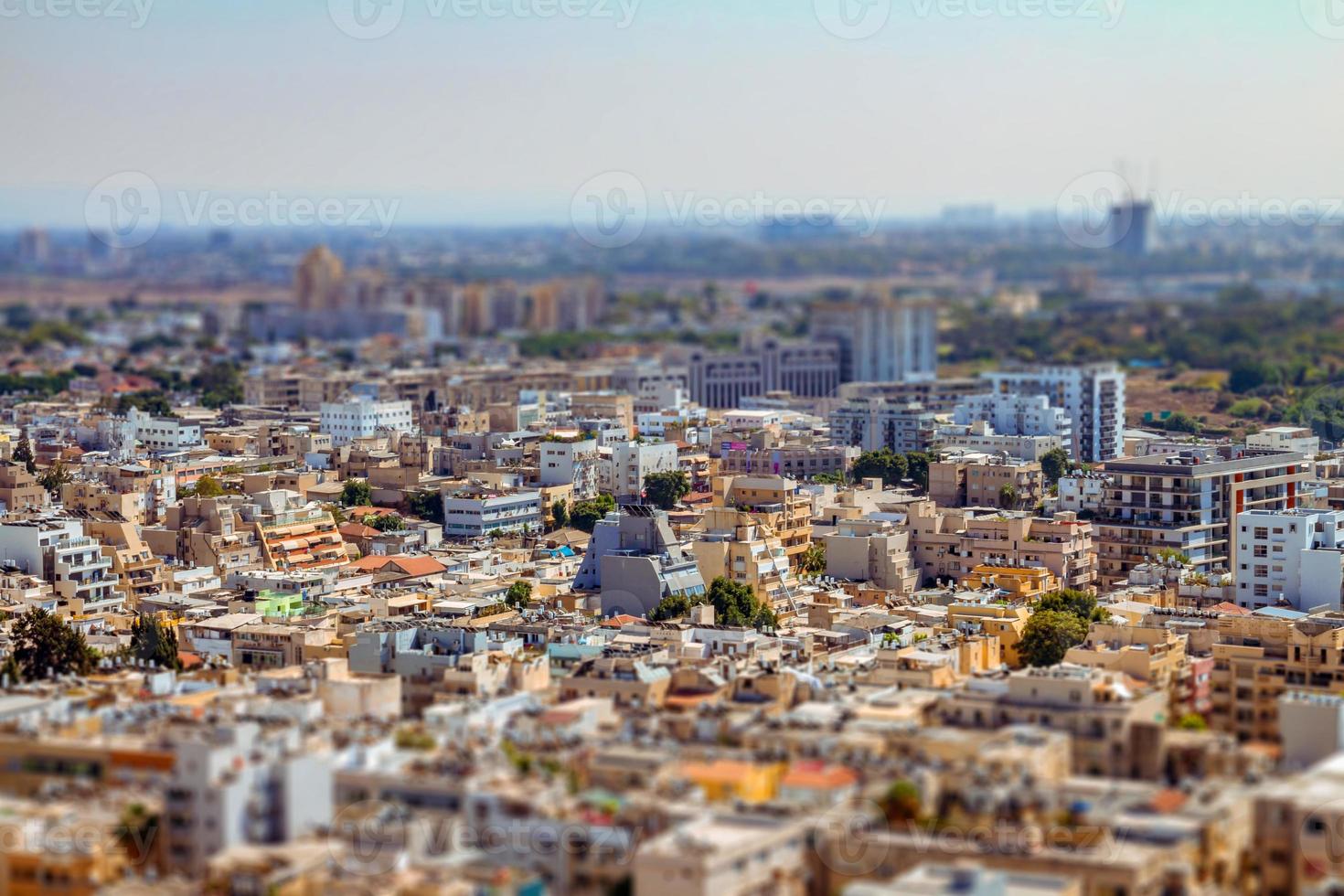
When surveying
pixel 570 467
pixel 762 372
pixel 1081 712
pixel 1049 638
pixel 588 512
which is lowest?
pixel 762 372

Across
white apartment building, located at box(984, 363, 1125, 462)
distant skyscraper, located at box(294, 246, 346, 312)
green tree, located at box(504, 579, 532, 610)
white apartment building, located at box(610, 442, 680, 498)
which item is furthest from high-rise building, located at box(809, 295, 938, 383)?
distant skyscraper, located at box(294, 246, 346, 312)

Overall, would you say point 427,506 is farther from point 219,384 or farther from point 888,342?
point 888,342

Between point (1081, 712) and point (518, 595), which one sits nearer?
point (1081, 712)

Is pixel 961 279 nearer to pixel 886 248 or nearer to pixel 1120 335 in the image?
pixel 886 248

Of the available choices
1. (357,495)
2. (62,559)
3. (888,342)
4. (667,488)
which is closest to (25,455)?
(357,495)

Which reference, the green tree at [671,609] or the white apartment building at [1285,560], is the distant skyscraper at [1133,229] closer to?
the white apartment building at [1285,560]

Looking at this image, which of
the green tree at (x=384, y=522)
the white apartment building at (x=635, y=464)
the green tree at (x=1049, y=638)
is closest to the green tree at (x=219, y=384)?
the white apartment building at (x=635, y=464)

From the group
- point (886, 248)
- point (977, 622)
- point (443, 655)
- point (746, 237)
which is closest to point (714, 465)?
point (977, 622)
